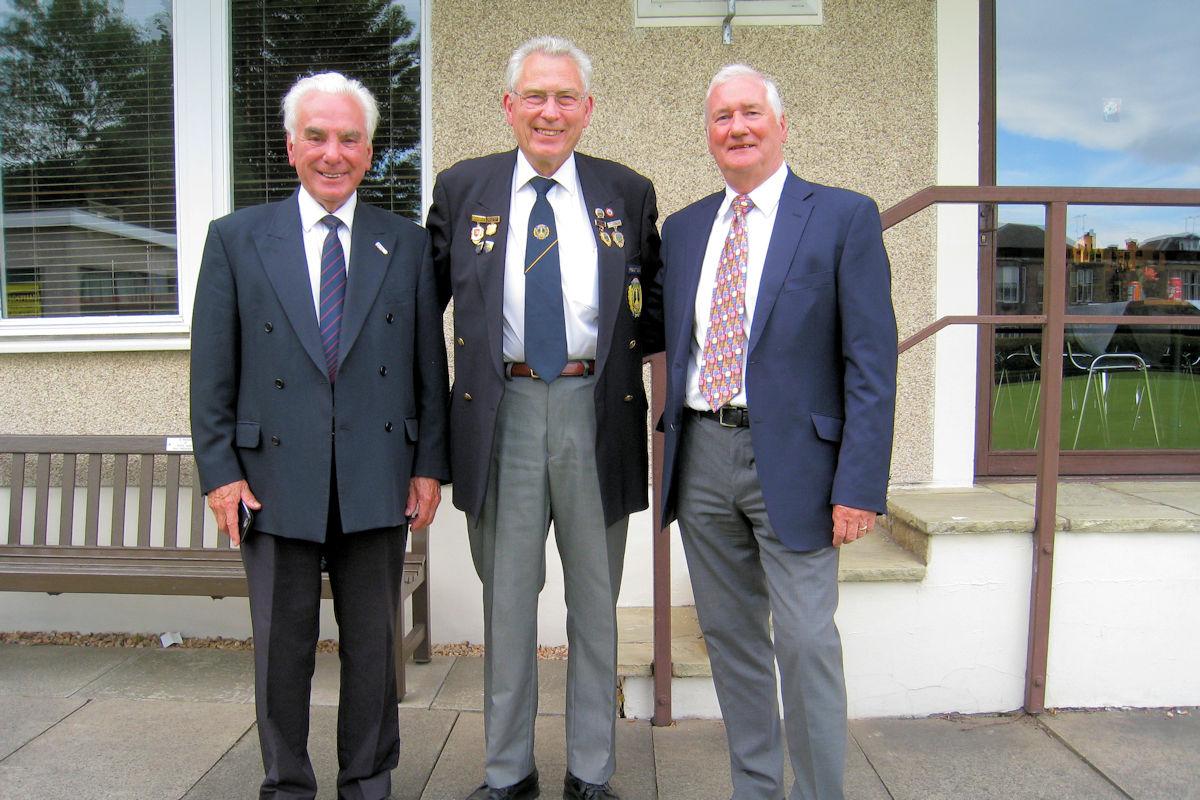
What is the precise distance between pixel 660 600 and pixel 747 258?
131 cm

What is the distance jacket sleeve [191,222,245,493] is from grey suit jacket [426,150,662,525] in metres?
0.57

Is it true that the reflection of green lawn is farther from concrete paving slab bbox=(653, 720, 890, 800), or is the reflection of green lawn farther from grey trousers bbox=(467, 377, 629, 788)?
grey trousers bbox=(467, 377, 629, 788)

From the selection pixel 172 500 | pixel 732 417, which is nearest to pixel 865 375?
pixel 732 417

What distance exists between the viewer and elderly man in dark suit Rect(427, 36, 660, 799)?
7.77ft

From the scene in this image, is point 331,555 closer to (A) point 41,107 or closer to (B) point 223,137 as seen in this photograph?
(B) point 223,137

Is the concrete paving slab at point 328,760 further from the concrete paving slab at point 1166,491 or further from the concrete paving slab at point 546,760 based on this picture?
the concrete paving slab at point 1166,491

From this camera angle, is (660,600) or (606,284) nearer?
(606,284)

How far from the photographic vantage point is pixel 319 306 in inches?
91.3

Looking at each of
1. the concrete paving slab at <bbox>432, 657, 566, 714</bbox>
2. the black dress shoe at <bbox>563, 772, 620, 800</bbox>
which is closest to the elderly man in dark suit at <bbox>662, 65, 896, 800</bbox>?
the black dress shoe at <bbox>563, 772, 620, 800</bbox>

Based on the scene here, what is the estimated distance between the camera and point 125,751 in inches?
117

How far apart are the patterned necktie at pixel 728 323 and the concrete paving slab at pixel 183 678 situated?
2376 mm

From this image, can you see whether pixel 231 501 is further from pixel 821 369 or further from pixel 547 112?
pixel 821 369

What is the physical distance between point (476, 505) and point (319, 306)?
2.21 ft

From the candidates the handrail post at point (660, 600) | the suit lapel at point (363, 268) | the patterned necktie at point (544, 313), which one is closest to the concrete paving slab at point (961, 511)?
the handrail post at point (660, 600)
